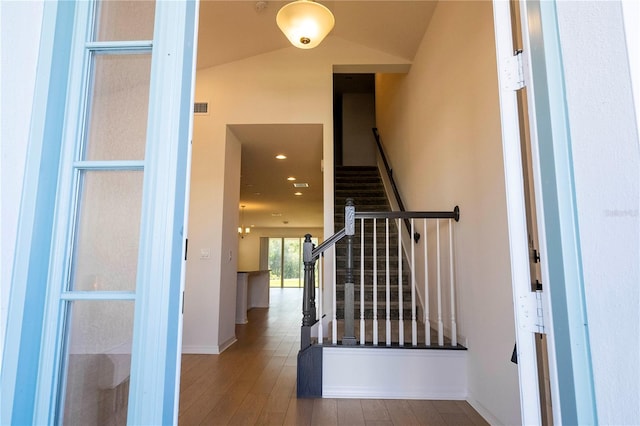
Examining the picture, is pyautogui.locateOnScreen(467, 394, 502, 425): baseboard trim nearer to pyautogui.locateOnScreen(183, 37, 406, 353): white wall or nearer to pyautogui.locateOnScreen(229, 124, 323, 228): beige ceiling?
pyautogui.locateOnScreen(183, 37, 406, 353): white wall

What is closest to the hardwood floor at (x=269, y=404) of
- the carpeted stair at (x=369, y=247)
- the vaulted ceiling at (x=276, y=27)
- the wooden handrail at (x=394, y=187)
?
the carpeted stair at (x=369, y=247)

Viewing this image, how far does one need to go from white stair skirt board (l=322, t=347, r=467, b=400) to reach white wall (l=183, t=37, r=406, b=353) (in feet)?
5.87

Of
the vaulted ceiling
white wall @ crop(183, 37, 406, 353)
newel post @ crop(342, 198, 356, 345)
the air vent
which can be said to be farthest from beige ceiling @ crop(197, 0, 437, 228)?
newel post @ crop(342, 198, 356, 345)

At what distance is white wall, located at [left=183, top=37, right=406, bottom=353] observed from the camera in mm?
4020

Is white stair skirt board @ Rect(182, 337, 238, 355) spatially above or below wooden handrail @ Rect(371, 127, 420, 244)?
below

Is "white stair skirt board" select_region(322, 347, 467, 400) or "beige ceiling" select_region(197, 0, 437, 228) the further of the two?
"beige ceiling" select_region(197, 0, 437, 228)

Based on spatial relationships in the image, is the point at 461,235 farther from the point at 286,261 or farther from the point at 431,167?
the point at 286,261

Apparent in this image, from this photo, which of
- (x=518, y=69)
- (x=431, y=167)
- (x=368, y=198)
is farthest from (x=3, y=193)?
(x=368, y=198)

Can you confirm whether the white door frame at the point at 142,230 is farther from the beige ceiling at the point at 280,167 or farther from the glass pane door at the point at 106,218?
the beige ceiling at the point at 280,167

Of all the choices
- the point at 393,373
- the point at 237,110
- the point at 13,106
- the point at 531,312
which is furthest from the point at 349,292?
the point at 237,110

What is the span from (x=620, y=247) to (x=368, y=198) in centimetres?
522

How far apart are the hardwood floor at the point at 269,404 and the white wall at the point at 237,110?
0.71 m

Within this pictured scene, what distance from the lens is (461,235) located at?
8.84 ft

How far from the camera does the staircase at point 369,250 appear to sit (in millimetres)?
3885
